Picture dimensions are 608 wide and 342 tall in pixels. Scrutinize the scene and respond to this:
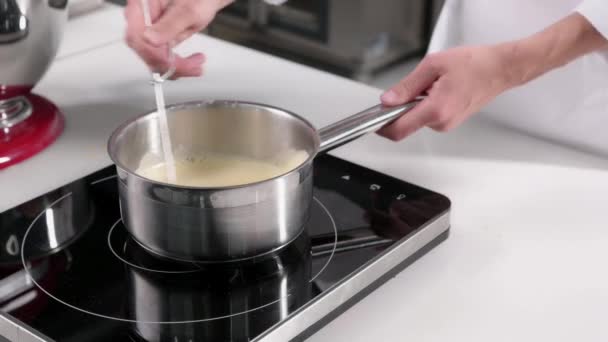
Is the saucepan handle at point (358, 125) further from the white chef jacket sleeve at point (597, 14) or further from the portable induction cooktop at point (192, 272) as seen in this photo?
the white chef jacket sleeve at point (597, 14)

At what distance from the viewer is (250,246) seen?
730 mm

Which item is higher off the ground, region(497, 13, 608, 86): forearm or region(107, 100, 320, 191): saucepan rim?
region(497, 13, 608, 86): forearm

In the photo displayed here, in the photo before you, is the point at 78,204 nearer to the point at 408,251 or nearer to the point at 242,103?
the point at 242,103

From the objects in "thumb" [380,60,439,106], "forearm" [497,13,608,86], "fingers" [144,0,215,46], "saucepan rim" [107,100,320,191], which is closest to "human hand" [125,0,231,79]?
"fingers" [144,0,215,46]

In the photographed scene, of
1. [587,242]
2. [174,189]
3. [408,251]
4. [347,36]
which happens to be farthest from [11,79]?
[347,36]

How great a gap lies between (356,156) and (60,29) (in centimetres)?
39

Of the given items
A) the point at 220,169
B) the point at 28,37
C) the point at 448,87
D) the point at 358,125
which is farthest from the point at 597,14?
the point at 28,37

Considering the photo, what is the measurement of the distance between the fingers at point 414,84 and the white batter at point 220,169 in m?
0.13

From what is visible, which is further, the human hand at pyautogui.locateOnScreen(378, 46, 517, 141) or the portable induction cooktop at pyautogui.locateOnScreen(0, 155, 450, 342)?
the human hand at pyautogui.locateOnScreen(378, 46, 517, 141)

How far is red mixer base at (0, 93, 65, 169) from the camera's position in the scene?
3.24ft

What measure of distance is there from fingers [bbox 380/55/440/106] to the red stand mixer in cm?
41

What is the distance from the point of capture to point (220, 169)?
34.4 inches

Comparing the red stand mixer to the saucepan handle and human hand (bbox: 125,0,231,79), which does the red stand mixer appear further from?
the saucepan handle

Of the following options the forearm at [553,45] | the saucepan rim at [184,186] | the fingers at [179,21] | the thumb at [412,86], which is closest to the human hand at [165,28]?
the fingers at [179,21]
